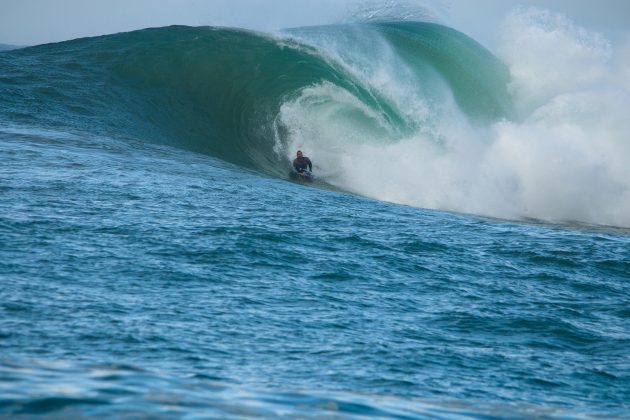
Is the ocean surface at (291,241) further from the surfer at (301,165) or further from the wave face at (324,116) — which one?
the surfer at (301,165)

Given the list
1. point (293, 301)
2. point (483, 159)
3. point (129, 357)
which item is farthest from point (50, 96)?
point (129, 357)

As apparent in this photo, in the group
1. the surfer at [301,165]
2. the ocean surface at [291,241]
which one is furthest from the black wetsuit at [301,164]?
the ocean surface at [291,241]

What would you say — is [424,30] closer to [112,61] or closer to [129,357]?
[112,61]

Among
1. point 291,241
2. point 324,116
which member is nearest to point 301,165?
point 324,116

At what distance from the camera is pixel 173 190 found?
12.9 metres

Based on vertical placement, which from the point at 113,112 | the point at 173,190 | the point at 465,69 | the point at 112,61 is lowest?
the point at 173,190

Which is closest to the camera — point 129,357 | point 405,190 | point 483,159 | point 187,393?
point 187,393

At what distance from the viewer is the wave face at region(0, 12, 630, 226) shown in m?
18.3

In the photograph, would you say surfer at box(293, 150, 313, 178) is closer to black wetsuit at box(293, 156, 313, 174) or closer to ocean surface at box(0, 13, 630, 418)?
black wetsuit at box(293, 156, 313, 174)

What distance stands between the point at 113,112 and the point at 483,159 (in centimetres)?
814

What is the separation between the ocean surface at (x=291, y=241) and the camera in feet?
20.6

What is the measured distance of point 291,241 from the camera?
1088cm

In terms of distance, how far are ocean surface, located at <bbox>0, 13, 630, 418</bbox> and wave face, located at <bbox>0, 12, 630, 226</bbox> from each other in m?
0.07

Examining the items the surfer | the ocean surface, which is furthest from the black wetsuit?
the ocean surface
